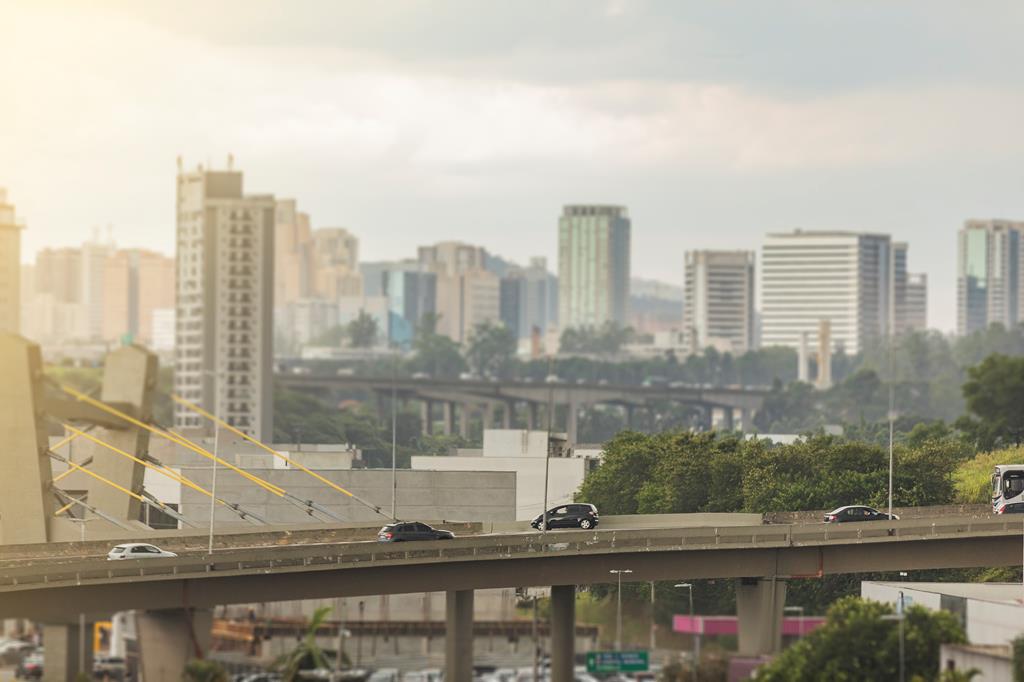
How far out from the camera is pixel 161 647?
6494 cm

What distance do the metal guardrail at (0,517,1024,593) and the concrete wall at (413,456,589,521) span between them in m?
41.6

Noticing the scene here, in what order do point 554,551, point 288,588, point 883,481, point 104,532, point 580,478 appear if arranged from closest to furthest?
point 288,588 → point 554,551 → point 104,532 → point 883,481 → point 580,478

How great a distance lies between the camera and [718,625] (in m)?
74.5

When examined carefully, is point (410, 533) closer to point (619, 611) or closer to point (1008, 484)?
point (619, 611)

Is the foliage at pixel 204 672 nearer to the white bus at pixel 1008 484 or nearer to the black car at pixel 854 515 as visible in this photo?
the black car at pixel 854 515

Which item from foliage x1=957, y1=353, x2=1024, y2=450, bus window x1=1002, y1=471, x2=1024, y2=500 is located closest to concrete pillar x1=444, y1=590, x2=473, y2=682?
bus window x1=1002, y1=471, x2=1024, y2=500

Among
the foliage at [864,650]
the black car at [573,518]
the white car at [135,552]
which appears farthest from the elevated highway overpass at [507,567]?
the foliage at [864,650]

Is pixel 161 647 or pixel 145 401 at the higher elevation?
pixel 145 401

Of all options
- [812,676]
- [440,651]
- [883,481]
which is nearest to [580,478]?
[883,481]

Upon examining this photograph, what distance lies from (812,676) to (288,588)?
18.3 m

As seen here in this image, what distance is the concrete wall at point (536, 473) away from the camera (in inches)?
4771

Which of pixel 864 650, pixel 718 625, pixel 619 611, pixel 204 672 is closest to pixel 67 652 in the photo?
pixel 204 672

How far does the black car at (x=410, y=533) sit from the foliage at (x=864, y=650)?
18.3 meters

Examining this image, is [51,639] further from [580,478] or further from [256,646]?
[580,478]
